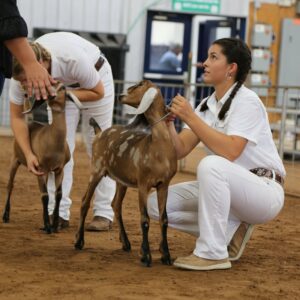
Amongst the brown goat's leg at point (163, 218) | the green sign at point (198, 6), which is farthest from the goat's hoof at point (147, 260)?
the green sign at point (198, 6)

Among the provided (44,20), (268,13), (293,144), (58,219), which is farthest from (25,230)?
(268,13)

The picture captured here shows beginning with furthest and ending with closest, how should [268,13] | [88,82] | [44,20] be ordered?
[268,13] < [44,20] < [88,82]

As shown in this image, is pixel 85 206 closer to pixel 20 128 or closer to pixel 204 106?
pixel 20 128

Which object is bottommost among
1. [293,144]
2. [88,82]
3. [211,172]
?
[293,144]

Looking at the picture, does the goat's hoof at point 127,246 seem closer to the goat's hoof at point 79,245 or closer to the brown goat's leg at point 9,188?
the goat's hoof at point 79,245

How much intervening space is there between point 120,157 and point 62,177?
4.20ft

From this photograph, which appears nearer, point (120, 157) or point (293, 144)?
point (120, 157)

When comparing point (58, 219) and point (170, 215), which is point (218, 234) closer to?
point (170, 215)

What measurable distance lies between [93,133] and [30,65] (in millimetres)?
2379

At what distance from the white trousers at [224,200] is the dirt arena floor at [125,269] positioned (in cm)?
21

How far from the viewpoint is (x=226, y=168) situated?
15.8 ft

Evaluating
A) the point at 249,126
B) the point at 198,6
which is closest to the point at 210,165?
the point at 249,126

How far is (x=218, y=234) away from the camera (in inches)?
190

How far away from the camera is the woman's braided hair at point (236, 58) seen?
16.4 ft
